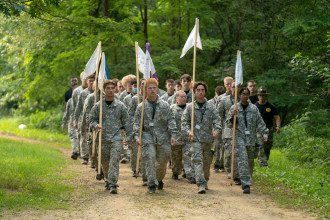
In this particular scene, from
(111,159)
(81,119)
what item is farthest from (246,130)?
(81,119)

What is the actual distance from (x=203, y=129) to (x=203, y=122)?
0.16 meters

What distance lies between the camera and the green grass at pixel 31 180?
12000mm

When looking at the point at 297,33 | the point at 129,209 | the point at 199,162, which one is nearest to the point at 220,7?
the point at 297,33

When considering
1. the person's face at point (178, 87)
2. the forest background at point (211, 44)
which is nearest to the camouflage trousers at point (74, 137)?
the forest background at point (211, 44)

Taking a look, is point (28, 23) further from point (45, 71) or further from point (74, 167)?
point (74, 167)

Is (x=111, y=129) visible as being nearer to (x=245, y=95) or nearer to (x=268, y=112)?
(x=245, y=95)

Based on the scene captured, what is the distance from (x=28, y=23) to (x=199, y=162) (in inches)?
611

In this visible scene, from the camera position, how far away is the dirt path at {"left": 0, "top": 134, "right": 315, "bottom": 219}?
440 inches

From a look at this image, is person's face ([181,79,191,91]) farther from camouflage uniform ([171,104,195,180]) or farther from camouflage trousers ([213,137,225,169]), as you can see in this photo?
camouflage trousers ([213,137,225,169])

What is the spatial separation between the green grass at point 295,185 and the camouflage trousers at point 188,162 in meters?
1.36

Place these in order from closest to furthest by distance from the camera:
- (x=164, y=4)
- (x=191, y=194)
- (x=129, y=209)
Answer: (x=129, y=209)
(x=191, y=194)
(x=164, y=4)

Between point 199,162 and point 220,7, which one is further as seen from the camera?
point 220,7

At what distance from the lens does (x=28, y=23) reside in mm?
27656

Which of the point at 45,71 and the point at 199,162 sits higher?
the point at 45,71
